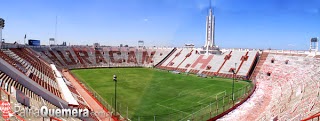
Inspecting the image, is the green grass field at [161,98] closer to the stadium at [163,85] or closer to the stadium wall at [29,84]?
the stadium at [163,85]

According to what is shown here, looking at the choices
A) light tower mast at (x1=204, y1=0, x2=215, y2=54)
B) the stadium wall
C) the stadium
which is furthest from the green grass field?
light tower mast at (x1=204, y1=0, x2=215, y2=54)

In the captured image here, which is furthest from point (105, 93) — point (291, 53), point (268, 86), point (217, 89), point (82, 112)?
point (291, 53)

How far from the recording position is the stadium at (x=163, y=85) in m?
19.7

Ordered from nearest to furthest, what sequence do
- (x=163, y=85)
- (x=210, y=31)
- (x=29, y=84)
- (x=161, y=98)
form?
1. (x=29, y=84)
2. (x=161, y=98)
3. (x=163, y=85)
4. (x=210, y=31)

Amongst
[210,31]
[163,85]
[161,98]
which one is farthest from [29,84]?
[210,31]

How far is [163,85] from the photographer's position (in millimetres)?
41750

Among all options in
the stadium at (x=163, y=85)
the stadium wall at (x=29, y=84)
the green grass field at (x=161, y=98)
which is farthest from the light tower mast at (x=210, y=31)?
the stadium wall at (x=29, y=84)

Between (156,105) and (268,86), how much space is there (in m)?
22.4

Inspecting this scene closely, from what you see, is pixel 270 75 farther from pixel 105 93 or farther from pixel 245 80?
pixel 105 93

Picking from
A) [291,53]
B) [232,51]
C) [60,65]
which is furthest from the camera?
[232,51]

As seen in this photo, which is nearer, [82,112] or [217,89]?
[82,112]

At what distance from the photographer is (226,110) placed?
27.4m

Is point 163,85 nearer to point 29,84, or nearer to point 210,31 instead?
point 29,84

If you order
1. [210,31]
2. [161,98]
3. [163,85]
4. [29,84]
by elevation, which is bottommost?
[161,98]
